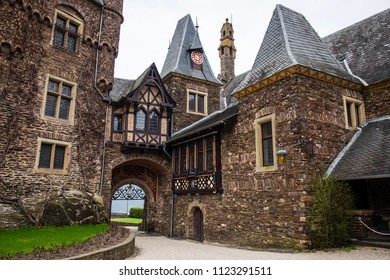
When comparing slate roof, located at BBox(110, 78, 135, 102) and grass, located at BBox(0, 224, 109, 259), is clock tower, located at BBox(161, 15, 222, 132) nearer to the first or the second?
slate roof, located at BBox(110, 78, 135, 102)

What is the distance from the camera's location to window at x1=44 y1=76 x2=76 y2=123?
13.0 metres

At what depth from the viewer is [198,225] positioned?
47.3 ft

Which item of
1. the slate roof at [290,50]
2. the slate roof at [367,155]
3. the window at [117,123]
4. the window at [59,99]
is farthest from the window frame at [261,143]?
the window at [59,99]

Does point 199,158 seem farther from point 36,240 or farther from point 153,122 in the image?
point 36,240

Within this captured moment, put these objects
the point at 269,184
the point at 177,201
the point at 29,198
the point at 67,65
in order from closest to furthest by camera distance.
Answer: the point at 269,184 < the point at 29,198 < the point at 67,65 < the point at 177,201

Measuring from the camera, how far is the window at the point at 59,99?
1302 cm

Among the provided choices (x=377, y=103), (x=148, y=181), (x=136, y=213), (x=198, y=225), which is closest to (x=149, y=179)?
Result: (x=148, y=181)

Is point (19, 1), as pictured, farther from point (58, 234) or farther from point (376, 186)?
point (376, 186)

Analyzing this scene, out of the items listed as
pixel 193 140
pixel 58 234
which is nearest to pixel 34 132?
pixel 58 234

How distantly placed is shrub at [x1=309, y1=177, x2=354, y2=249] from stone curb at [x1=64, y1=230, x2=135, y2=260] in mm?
5335

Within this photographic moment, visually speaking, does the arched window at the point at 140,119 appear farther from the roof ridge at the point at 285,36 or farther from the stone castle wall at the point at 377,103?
the stone castle wall at the point at 377,103

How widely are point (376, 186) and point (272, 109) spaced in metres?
4.38

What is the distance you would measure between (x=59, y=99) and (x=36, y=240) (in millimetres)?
7020

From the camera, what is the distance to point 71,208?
39.4ft
